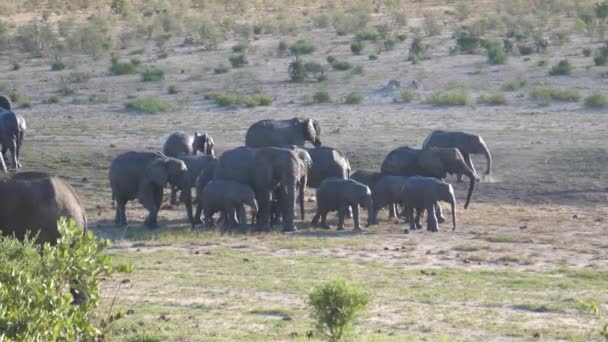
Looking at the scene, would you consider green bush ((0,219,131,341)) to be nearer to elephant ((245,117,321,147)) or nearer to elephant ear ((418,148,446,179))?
elephant ear ((418,148,446,179))

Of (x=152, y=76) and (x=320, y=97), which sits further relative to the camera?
(x=152, y=76)

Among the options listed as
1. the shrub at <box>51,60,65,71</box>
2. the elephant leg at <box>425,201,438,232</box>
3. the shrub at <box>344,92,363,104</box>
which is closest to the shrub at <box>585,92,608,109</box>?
the shrub at <box>344,92,363,104</box>

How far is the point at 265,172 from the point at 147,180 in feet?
6.39

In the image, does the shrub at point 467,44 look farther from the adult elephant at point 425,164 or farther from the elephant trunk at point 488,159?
the adult elephant at point 425,164

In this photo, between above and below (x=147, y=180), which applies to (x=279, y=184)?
below

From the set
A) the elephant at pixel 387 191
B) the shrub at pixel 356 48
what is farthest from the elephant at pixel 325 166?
the shrub at pixel 356 48

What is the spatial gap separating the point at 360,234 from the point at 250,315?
7.81m

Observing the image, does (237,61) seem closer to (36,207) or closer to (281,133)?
(281,133)

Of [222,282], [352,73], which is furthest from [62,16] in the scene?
[222,282]

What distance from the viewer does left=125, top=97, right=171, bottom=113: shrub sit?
35.0 metres

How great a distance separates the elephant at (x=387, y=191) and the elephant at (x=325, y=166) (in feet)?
3.96

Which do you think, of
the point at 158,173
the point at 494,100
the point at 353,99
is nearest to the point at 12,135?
the point at 158,173

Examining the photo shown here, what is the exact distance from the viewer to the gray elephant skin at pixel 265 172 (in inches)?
874

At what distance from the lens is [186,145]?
26391mm
